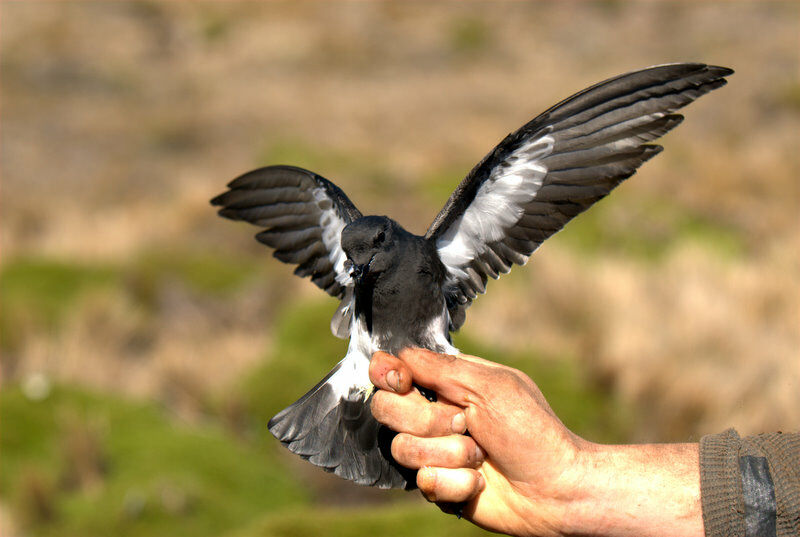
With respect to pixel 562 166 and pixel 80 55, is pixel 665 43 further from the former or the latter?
pixel 562 166

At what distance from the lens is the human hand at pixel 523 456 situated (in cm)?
272

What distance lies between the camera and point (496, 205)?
2924 mm

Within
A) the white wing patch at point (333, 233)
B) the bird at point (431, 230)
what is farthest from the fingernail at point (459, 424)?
the white wing patch at point (333, 233)

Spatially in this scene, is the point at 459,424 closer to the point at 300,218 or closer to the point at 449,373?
the point at 449,373

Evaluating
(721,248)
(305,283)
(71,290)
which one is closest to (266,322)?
(305,283)

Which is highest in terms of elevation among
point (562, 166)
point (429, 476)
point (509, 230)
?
point (562, 166)

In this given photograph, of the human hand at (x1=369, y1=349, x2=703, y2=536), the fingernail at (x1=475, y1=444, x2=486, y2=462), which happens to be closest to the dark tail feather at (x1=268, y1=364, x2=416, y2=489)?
the human hand at (x1=369, y1=349, x2=703, y2=536)

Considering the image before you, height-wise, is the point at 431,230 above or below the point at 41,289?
below

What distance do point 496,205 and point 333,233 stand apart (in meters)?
0.75

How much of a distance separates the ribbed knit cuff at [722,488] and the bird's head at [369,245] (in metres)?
1.34

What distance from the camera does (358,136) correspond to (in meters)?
18.9

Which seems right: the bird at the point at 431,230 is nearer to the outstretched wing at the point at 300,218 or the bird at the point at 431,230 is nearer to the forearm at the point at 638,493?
the outstretched wing at the point at 300,218

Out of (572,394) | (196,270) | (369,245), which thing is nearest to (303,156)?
(196,270)

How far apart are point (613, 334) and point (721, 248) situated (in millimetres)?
4196
